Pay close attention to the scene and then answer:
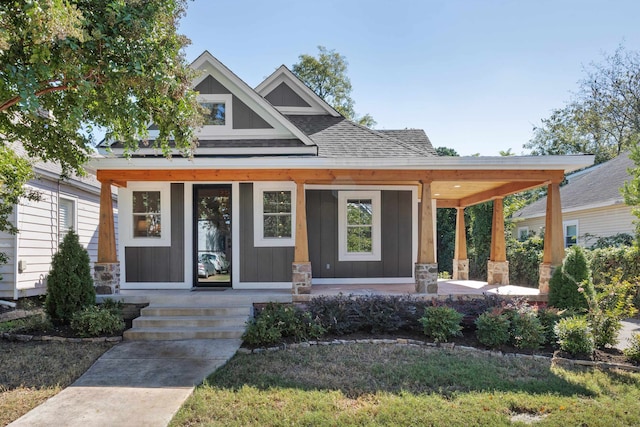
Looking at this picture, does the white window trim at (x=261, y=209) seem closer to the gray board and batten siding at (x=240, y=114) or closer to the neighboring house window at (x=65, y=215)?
the gray board and batten siding at (x=240, y=114)

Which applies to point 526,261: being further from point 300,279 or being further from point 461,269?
point 300,279

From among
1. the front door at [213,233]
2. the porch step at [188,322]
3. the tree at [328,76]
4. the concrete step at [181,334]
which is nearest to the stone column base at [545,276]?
the porch step at [188,322]

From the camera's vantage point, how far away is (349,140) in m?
9.69

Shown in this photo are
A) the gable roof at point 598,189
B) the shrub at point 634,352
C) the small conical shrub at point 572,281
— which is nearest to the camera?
the shrub at point 634,352

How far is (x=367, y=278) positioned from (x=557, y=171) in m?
4.50

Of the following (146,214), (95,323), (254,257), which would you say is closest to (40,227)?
(146,214)

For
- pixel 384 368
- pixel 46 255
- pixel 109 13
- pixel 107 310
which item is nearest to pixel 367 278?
pixel 384 368

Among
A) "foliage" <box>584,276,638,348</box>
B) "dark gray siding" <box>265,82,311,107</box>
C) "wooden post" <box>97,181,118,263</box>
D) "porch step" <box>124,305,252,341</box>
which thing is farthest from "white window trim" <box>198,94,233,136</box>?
"foliage" <box>584,276,638,348</box>

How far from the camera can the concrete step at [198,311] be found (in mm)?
7059

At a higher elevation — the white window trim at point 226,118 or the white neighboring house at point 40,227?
the white window trim at point 226,118

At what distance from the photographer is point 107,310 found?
263 inches

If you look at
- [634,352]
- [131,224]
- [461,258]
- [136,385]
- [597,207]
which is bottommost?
[136,385]

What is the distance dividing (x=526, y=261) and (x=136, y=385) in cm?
1269

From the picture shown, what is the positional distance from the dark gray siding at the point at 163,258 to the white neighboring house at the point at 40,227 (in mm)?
2041
